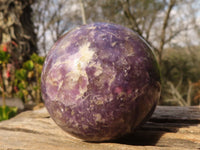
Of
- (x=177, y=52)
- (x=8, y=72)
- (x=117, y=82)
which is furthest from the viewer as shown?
(x=177, y=52)

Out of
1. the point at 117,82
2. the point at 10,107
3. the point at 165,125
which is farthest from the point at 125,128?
the point at 10,107

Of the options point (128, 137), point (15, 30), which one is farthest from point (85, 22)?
point (128, 137)

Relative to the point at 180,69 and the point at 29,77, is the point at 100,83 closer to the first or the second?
the point at 29,77

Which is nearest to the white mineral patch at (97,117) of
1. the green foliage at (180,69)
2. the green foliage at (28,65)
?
the green foliage at (28,65)

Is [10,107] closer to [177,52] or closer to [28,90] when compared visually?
[28,90]

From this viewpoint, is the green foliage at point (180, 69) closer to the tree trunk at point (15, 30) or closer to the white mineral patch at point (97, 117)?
the tree trunk at point (15, 30)

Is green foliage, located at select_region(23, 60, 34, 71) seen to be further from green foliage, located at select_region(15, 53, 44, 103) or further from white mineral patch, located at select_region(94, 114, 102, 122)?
white mineral patch, located at select_region(94, 114, 102, 122)

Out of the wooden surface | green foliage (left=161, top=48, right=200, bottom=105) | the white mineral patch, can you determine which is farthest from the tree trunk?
green foliage (left=161, top=48, right=200, bottom=105)
